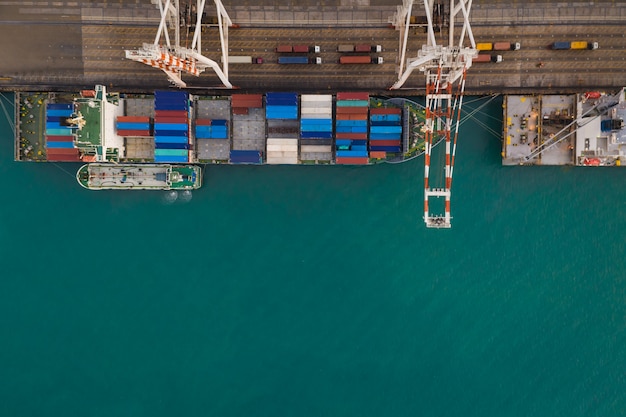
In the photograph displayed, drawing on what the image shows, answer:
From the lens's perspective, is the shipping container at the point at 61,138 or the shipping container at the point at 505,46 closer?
the shipping container at the point at 61,138

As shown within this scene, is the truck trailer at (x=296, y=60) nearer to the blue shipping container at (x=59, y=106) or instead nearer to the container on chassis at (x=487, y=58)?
the container on chassis at (x=487, y=58)

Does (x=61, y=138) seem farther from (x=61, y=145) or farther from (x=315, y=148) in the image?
(x=315, y=148)

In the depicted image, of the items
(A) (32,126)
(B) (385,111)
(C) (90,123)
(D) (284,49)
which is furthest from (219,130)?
(A) (32,126)

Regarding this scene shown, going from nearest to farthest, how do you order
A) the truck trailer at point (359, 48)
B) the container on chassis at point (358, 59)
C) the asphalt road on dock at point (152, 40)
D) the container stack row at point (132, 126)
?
1. the container stack row at point (132, 126)
2. the truck trailer at point (359, 48)
3. the container on chassis at point (358, 59)
4. the asphalt road on dock at point (152, 40)

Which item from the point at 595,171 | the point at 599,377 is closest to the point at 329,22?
the point at 595,171

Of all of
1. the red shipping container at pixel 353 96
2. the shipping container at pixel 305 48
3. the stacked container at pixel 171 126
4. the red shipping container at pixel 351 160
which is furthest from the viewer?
the shipping container at pixel 305 48

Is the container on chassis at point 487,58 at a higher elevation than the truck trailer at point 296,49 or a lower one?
lower

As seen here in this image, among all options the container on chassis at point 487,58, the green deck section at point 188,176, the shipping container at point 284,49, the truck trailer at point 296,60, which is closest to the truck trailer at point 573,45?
the container on chassis at point 487,58

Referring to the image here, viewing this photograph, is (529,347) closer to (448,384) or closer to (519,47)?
(448,384)
